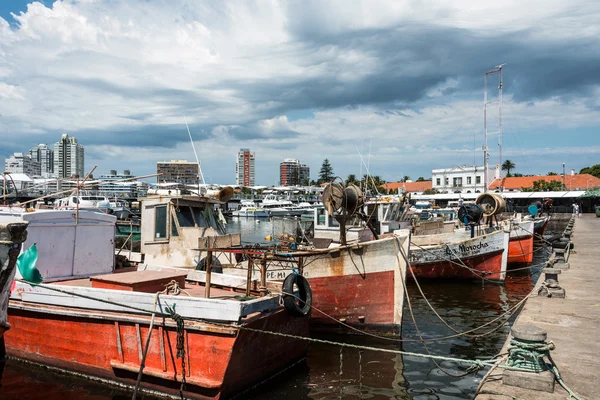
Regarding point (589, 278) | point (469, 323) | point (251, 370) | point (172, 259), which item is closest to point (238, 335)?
point (251, 370)

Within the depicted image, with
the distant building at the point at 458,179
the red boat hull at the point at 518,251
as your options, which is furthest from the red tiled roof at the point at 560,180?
the red boat hull at the point at 518,251

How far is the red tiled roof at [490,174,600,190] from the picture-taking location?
73062 millimetres

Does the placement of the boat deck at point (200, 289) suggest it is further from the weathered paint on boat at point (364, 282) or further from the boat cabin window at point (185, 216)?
the boat cabin window at point (185, 216)

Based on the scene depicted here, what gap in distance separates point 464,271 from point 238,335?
48.3ft

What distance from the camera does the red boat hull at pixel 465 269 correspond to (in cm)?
1923

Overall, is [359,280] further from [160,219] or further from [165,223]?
[160,219]

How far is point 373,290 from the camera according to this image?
11125 mm

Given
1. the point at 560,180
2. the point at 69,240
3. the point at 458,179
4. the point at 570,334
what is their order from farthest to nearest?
1. the point at 458,179
2. the point at 560,180
3. the point at 69,240
4. the point at 570,334

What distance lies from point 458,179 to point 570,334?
7824cm

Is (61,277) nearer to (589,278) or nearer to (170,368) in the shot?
(170,368)

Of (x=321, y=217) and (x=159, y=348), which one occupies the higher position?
(x=321, y=217)

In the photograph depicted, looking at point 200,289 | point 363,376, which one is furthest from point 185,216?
point 363,376

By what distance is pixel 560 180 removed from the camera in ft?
252

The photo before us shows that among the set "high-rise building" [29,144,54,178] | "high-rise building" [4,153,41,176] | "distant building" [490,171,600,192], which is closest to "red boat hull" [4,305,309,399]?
"distant building" [490,171,600,192]
